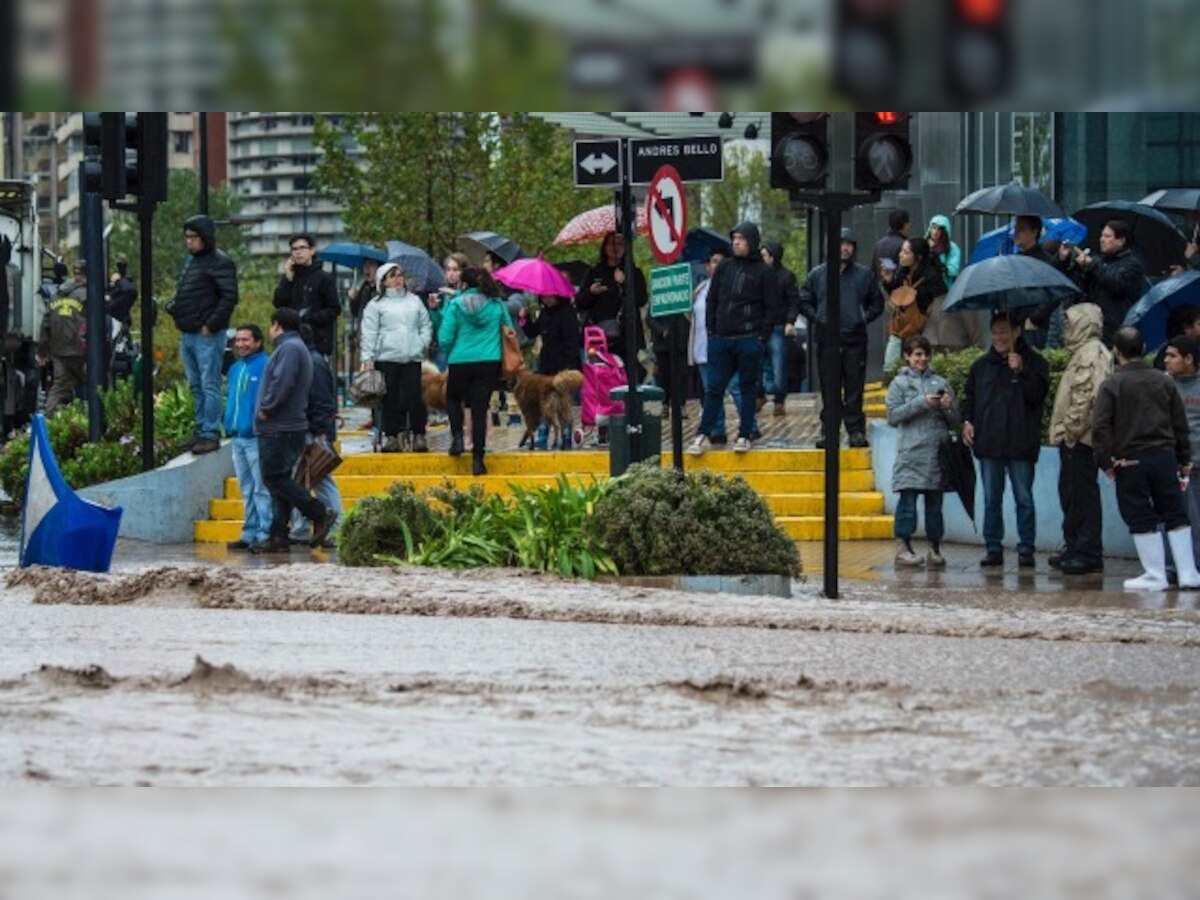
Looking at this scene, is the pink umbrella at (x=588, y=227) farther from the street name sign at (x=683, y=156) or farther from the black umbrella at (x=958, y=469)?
the black umbrella at (x=958, y=469)

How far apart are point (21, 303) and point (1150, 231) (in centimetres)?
1881

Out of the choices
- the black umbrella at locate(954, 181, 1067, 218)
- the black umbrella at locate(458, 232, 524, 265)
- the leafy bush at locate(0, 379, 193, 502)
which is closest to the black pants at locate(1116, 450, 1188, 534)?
the black umbrella at locate(954, 181, 1067, 218)

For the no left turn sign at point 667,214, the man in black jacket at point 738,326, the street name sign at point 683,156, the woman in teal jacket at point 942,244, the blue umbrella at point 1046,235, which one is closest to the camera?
the no left turn sign at point 667,214

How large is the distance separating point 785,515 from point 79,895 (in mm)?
14189

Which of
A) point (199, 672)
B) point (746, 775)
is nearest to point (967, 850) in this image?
point (746, 775)

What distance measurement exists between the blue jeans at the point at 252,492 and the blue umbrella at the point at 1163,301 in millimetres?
6614

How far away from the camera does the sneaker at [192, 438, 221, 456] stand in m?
22.8

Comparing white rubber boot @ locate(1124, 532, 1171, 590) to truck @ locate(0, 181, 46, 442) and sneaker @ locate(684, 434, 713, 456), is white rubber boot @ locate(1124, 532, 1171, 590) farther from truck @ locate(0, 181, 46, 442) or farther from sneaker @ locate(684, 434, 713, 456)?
truck @ locate(0, 181, 46, 442)

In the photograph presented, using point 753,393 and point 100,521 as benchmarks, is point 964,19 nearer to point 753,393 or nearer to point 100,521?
point 100,521

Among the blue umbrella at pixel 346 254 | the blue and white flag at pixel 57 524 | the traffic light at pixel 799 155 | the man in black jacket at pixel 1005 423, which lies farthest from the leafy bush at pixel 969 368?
the blue umbrella at pixel 346 254

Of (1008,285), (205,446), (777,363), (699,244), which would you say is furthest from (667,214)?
(699,244)

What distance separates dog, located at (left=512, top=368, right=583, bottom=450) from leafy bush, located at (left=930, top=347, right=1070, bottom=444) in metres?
3.66

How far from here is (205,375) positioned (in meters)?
22.7

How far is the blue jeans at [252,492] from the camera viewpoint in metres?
20.6
